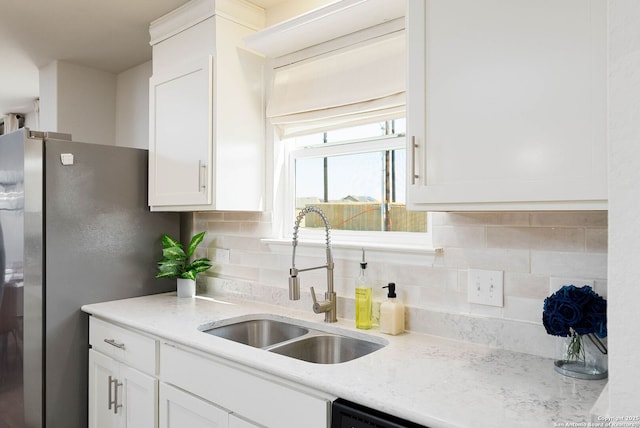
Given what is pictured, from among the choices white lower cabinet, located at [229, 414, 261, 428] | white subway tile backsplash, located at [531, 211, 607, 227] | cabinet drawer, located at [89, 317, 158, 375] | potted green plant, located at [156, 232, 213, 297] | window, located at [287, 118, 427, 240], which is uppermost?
window, located at [287, 118, 427, 240]

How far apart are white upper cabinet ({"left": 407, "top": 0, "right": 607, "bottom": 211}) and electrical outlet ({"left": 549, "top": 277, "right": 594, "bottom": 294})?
39 cm

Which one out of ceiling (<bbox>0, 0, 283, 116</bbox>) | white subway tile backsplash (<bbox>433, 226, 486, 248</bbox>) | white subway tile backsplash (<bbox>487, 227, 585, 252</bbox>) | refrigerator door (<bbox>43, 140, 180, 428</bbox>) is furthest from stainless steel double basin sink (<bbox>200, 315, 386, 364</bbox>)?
ceiling (<bbox>0, 0, 283, 116</bbox>)

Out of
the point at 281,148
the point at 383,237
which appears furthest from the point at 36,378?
the point at 383,237

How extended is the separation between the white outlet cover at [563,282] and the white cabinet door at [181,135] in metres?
1.51

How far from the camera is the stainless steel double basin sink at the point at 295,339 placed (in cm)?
171

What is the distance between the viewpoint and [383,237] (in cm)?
196

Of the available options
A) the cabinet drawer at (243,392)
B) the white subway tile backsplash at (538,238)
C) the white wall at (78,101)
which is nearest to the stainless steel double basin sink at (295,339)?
the cabinet drawer at (243,392)

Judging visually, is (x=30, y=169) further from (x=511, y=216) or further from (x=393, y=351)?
(x=511, y=216)

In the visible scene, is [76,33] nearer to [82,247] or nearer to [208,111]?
[208,111]

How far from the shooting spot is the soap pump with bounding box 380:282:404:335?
168cm

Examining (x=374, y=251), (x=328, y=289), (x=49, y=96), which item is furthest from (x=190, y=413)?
(x=49, y=96)

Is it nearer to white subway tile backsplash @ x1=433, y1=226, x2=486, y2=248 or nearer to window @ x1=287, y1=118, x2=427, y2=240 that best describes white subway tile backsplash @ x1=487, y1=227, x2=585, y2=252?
white subway tile backsplash @ x1=433, y1=226, x2=486, y2=248

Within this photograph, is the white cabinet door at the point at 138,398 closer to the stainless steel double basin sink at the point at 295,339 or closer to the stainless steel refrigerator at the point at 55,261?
the stainless steel double basin sink at the point at 295,339

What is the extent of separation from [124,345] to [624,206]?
6.50 ft
